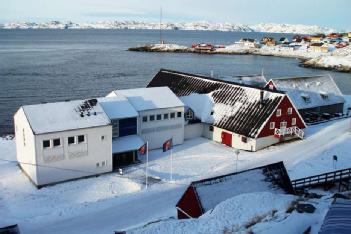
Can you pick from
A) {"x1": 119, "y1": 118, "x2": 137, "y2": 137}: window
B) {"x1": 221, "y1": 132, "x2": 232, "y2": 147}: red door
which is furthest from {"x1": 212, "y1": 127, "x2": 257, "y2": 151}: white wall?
{"x1": 119, "y1": 118, "x2": 137, "y2": 137}: window

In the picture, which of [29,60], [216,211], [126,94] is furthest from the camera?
[29,60]

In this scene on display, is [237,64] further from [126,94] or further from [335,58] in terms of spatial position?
[126,94]

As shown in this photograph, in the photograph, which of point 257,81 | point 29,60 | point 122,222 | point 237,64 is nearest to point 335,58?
point 237,64

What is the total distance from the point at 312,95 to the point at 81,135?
100 ft

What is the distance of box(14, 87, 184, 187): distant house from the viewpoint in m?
31.1

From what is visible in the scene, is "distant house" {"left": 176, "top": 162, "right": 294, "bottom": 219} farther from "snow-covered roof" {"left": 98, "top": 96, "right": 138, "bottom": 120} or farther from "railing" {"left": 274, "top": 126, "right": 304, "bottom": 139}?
"railing" {"left": 274, "top": 126, "right": 304, "bottom": 139}

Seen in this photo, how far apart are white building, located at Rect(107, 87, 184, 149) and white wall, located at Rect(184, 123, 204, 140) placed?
130cm

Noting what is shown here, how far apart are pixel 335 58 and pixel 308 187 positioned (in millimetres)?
106312

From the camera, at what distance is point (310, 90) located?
52.8 metres

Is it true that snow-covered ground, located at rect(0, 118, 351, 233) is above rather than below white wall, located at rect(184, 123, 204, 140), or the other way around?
below

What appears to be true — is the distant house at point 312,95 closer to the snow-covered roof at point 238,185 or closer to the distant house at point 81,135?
the distant house at point 81,135

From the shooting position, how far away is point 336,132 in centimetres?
4419

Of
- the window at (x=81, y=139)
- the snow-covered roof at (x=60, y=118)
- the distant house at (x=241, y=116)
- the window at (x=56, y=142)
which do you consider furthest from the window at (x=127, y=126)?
the distant house at (x=241, y=116)

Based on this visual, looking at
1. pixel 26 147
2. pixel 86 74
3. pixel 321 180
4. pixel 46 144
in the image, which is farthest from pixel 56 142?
pixel 86 74
